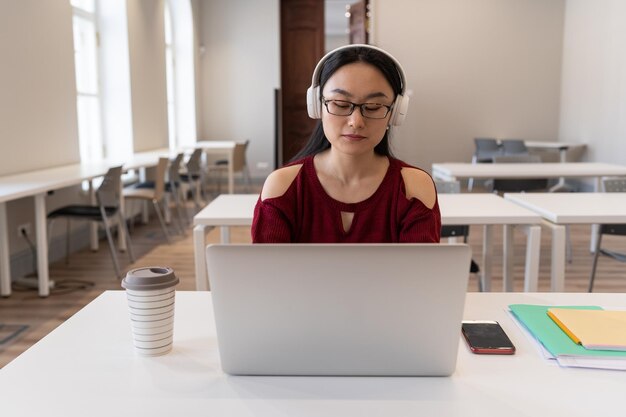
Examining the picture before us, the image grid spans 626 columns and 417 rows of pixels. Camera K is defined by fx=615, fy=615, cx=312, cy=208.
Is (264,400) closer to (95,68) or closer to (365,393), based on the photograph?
(365,393)

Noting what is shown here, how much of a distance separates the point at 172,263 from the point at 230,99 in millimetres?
5452

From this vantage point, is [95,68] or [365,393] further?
[95,68]

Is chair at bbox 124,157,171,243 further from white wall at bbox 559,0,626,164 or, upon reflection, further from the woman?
white wall at bbox 559,0,626,164

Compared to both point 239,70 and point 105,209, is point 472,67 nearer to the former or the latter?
point 239,70

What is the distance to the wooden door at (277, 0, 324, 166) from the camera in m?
9.89

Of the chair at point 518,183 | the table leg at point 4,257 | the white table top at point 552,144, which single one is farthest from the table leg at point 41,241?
the white table top at point 552,144

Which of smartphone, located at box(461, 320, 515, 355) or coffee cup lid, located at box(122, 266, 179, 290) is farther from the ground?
coffee cup lid, located at box(122, 266, 179, 290)

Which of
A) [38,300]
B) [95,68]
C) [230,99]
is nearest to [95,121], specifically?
[95,68]

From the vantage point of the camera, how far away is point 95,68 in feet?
20.1

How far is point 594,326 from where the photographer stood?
1.15 metres

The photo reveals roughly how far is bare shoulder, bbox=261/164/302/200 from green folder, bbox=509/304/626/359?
568 millimetres

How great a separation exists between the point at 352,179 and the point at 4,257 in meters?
2.98

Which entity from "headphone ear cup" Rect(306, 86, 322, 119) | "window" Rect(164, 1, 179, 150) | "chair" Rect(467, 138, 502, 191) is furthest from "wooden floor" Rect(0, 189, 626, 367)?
"window" Rect(164, 1, 179, 150)

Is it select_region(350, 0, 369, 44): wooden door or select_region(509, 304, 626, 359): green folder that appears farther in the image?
select_region(350, 0, 369, 44): wooden door
